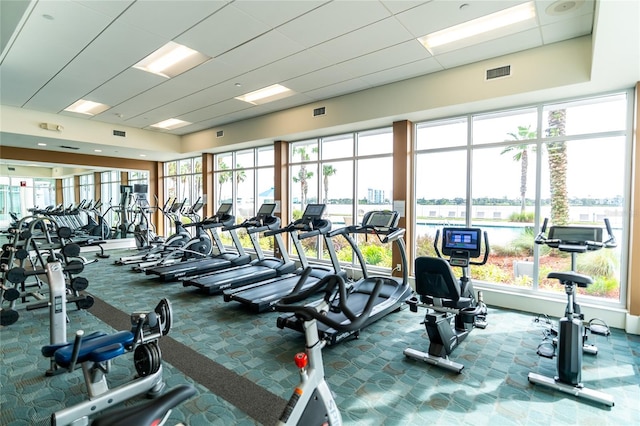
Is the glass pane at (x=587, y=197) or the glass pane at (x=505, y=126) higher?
the glass pane at (x=505, y=126)

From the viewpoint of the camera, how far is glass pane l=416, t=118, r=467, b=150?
17.8ft

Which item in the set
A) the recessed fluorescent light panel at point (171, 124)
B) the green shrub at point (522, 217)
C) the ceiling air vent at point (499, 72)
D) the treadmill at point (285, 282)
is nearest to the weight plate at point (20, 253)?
the treadmill at point (285, 282)

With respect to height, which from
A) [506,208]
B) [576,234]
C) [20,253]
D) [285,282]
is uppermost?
[506,208]

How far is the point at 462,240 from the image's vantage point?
3883 millimetres

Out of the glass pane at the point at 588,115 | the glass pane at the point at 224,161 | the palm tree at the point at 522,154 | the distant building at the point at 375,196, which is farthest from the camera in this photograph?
the glass pane at the point at 224,161

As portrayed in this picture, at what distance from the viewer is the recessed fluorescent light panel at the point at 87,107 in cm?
683

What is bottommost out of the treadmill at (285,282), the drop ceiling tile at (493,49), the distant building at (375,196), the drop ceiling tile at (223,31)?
the treadmill at (285,282)

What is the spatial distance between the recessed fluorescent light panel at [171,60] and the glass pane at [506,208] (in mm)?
4634

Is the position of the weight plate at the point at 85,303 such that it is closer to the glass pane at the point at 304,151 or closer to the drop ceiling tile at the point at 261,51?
the drop ceiling tile at the point at 261,51

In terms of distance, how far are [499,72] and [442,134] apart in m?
1.36

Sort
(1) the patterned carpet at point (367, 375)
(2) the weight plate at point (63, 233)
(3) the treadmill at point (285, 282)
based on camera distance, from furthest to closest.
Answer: (3) the treadmill at point (285, 282)
(2) the weight plate at point (63, 233)
(1) the patterned carpet at point (367, 375)

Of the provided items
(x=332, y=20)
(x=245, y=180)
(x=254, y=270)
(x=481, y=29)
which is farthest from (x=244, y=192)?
(x=481, y=29)

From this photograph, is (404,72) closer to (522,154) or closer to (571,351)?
(522,154)

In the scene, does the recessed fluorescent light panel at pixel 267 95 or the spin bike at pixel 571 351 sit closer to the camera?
the spin bike at pixel 571 351
